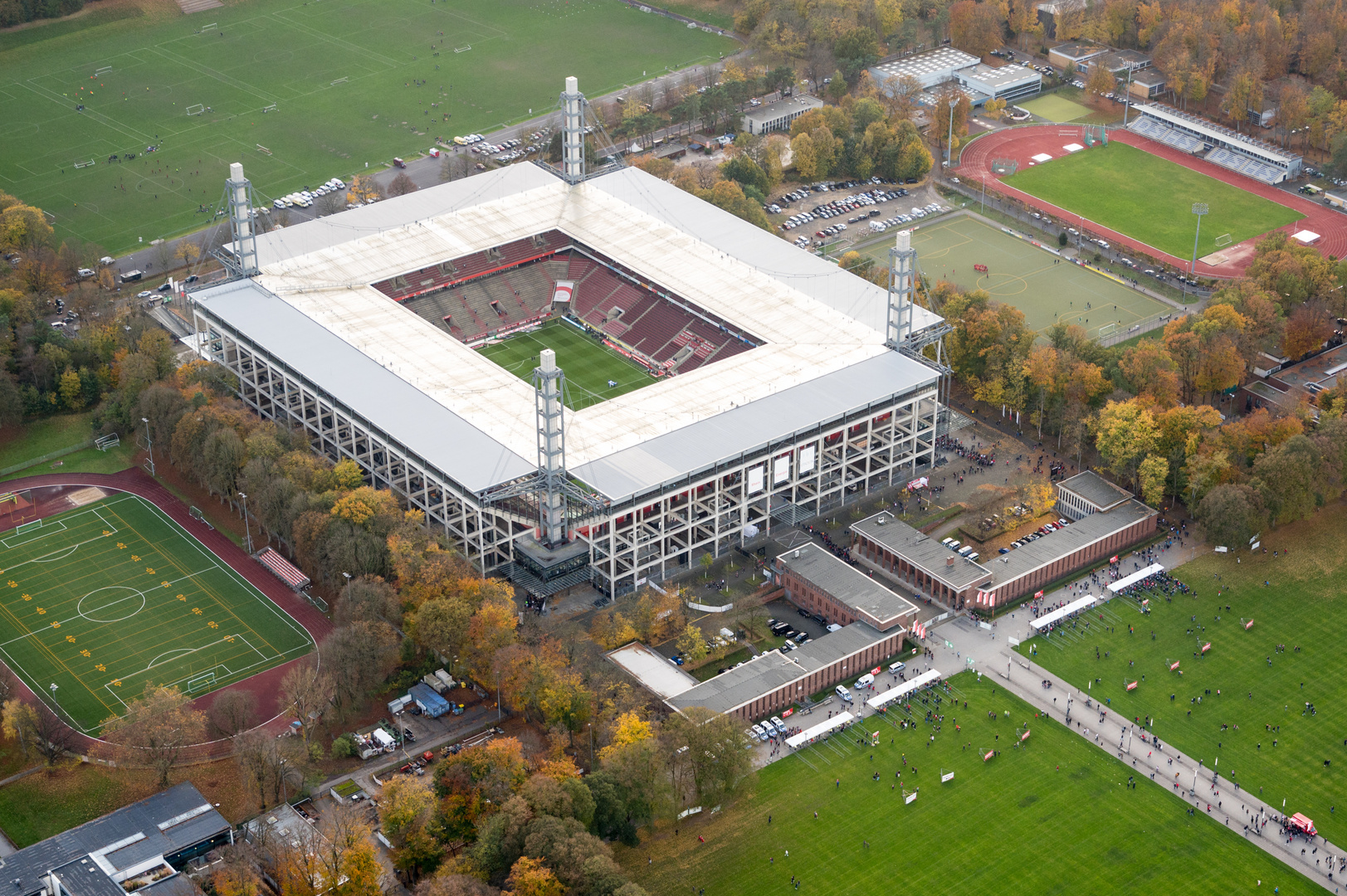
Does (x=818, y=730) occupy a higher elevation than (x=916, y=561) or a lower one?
lower

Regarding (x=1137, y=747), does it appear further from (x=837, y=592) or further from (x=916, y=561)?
(x=837, y=592)

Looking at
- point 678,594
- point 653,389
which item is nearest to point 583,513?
point 678,594

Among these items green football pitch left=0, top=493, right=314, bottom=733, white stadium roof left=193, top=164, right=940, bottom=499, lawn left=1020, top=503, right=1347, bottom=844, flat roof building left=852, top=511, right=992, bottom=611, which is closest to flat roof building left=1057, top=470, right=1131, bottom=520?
lawn left=1020, top=503, right=1347, bottom=844

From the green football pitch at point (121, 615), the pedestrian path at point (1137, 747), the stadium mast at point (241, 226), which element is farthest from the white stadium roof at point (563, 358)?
the pedestrian path at point (1137, 747)

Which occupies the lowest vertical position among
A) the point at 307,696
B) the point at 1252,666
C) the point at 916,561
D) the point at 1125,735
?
the point at 1125,735

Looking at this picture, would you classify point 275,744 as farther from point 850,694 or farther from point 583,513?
point 850,694

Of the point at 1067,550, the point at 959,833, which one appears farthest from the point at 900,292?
the point at 959,833
